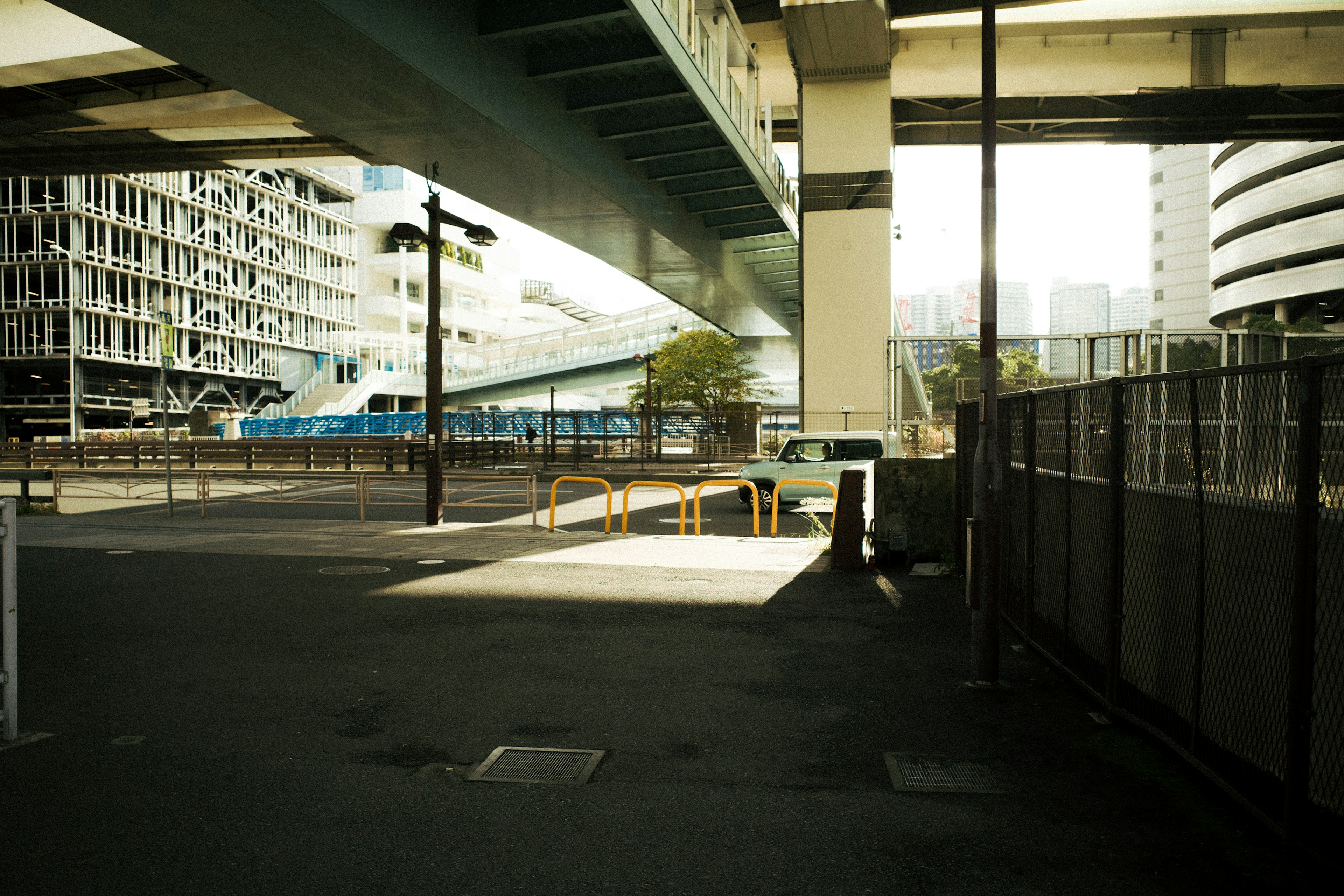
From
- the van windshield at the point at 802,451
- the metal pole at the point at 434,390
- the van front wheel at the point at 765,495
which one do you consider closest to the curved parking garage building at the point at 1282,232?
the van windshield at the point at 802,451

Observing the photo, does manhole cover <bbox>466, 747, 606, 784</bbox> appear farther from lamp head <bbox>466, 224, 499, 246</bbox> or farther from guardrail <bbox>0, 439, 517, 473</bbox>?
guardrail <bbox>0, 439, 517, 473</bbox>

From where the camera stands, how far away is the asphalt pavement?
3986 millimetres

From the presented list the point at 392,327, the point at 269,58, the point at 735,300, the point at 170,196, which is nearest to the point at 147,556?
the point at 269,58

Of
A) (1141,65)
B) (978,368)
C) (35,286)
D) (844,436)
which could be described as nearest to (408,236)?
(844,436)

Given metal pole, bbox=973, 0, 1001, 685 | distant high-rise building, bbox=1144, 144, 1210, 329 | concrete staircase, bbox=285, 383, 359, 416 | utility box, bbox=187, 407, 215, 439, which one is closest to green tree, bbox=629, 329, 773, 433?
utility box, bbox=187, 407, 215, 439

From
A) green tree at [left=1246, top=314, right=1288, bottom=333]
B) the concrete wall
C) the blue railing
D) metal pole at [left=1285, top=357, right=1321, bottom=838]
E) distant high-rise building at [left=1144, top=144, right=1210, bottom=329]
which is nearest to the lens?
metal pole at [left=1285, top=357, right=1321, bottom=838]

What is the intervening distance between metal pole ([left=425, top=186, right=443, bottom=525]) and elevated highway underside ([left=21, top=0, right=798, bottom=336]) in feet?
3.94

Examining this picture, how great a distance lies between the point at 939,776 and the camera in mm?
5059

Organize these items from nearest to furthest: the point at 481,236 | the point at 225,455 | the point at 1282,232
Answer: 1. the point at 481,236
2. the point at 225,455
3. the point at 1282,232

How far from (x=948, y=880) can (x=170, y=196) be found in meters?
76.8

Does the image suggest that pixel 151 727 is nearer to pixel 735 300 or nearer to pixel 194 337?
pixel 735 300

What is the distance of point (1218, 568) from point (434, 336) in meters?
14.1

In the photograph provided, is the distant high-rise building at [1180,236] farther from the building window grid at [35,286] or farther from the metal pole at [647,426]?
the building window grid at [35,286]

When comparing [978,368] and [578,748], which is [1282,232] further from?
[578,748]
